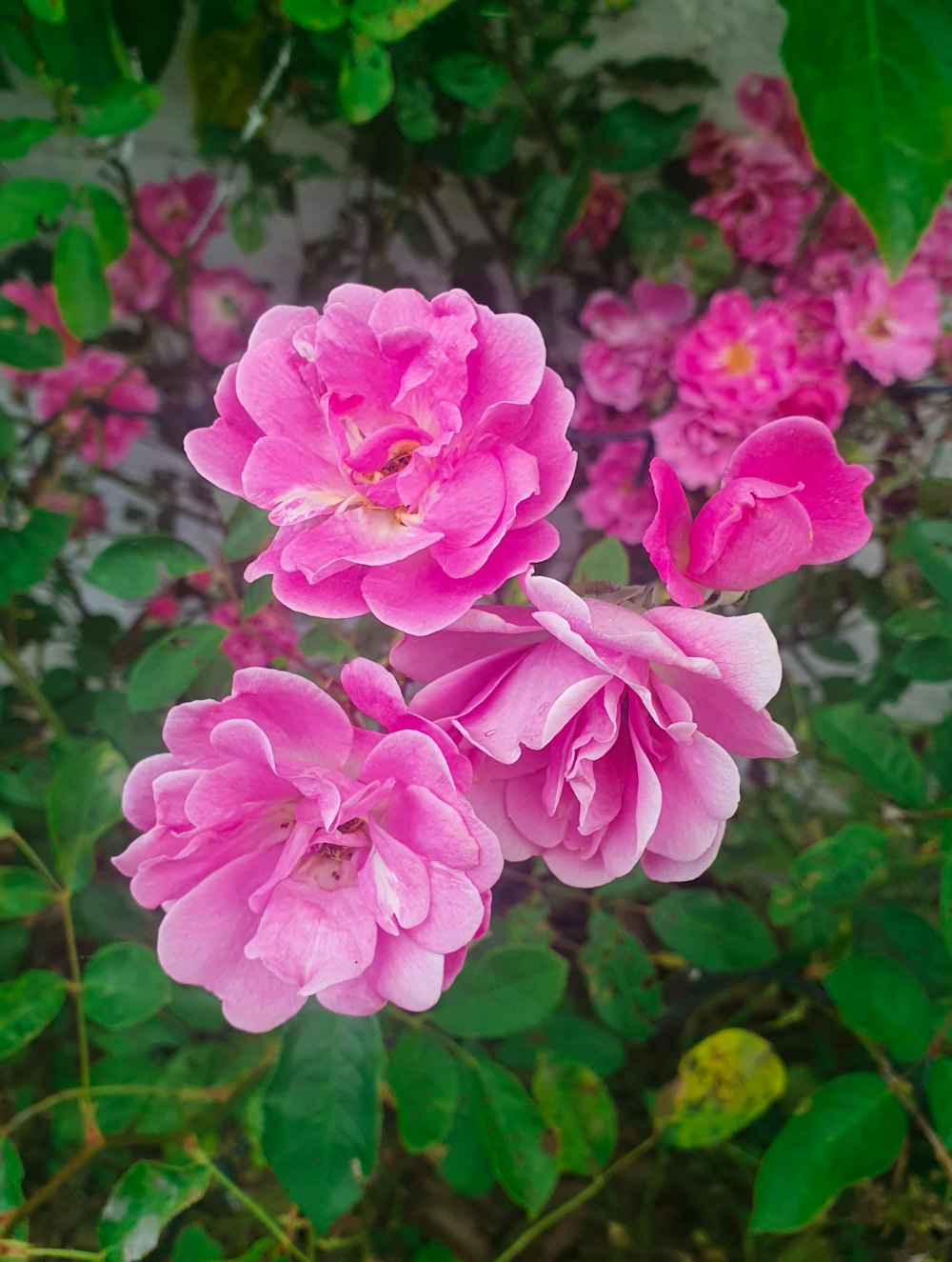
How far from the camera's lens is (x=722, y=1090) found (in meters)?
0.67

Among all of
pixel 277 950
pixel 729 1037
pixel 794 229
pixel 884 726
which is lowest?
pixel 729 1037

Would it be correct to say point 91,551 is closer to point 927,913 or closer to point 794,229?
point 794,229

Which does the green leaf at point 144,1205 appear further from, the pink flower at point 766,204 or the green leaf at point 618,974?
the pink flower at point 766,204

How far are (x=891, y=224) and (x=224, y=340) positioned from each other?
66cm

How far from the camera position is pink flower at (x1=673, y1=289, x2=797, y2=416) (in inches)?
27.3

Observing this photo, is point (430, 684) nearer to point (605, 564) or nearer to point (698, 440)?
point (605, 564)

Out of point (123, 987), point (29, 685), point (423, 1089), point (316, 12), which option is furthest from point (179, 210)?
point (423, 1089)

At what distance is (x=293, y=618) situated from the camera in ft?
2.14

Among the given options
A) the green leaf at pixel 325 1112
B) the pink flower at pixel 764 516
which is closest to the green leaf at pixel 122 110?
the pink flower at pixel 764 516

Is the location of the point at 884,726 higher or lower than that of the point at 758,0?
lower

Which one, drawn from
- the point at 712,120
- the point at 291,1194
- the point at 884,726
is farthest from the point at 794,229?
the point at 291,1194

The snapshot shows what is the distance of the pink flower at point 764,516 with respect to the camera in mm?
312

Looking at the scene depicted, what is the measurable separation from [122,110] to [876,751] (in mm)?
716

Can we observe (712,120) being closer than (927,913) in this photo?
No
